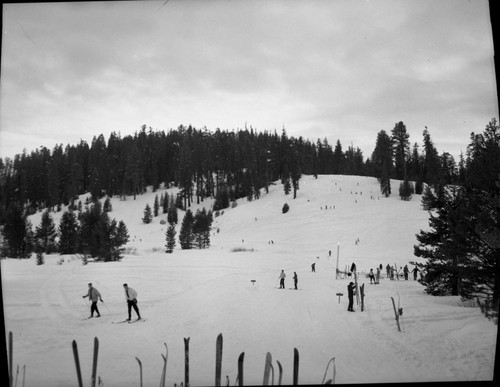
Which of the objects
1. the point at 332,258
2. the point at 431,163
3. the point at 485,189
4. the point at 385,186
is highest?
the point at 431,163

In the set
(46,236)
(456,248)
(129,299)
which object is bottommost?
(129,299)

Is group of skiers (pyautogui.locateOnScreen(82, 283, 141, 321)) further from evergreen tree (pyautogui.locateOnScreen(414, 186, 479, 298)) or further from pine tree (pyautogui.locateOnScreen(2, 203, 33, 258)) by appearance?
pine tree (pyautogui.locateOnScreen(2, 203, 33, 258))

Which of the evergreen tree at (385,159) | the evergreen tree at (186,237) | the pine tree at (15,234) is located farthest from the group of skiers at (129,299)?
the evergreen tree at (385,159)

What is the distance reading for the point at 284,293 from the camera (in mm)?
15047

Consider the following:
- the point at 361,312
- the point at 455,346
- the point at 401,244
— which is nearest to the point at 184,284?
the point at 361,312

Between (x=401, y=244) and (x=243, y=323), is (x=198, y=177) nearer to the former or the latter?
(x=401, y=244)

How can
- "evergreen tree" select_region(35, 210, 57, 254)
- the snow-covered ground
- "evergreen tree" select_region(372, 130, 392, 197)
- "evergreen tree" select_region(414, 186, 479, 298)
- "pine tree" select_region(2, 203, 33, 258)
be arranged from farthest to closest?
"evergreen tree" select_region(372, 130, 392, 197) < "evergreen tree" select_region(35, 210, 57, 254) < "pine tree" select_region(2, 203, 33, 258) < "evergreen tree" select_region(414, 186, 479, 298) < the snow-covered ground

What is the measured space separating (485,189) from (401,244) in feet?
88.4

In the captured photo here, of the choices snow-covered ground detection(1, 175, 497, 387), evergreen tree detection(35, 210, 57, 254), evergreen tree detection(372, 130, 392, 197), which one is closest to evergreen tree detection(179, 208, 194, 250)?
snow-covered ground detection(1, 175, 497, 387)

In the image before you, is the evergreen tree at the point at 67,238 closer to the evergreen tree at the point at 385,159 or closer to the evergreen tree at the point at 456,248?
the evergreen tree at the point at 456,248

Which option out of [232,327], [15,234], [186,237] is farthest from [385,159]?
[15,234]

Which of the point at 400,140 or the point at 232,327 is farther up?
the point at 400,140

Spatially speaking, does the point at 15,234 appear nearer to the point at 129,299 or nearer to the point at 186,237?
the point at 186,237

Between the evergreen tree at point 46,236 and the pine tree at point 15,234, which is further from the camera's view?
the evergreen tree at point 46,236
